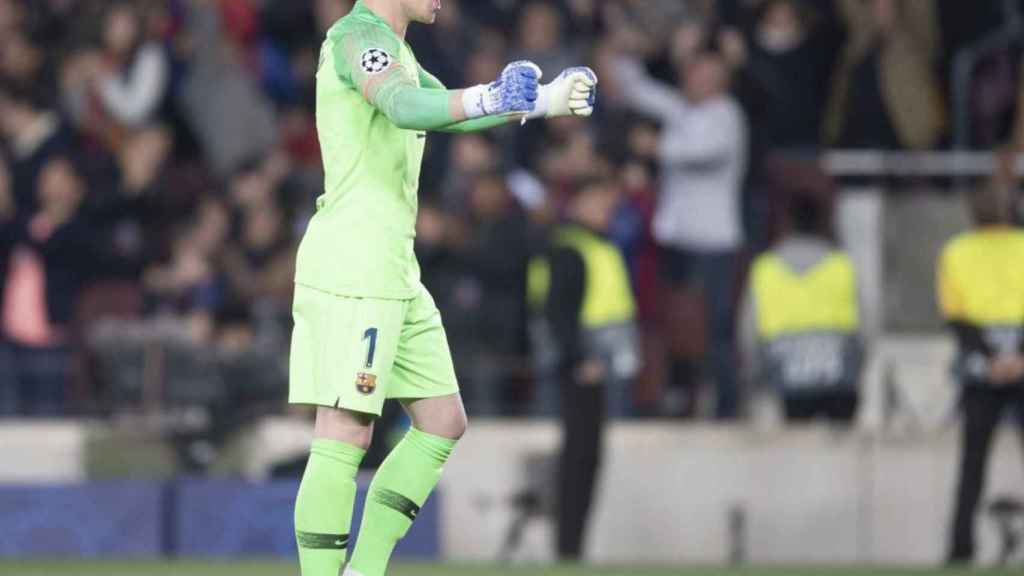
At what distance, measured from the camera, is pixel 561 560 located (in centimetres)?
1323

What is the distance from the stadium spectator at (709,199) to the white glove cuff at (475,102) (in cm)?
712

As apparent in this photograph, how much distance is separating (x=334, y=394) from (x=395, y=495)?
437 millimetres

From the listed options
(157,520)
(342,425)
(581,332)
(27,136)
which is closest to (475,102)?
(342,425)

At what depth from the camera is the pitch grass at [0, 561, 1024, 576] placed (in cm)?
1154

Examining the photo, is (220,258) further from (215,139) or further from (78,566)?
(78,566)

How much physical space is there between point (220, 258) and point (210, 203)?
1.25 feet

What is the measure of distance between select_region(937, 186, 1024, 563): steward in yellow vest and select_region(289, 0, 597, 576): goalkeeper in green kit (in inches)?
220

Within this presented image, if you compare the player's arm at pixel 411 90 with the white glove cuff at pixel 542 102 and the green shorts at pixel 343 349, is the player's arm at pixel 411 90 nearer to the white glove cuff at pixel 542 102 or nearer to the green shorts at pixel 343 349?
the white glove cuff at pixel 542 102

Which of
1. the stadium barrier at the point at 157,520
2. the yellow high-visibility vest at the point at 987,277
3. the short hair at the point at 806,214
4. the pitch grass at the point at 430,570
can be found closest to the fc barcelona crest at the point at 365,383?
the pitch grass at the point at 430,570

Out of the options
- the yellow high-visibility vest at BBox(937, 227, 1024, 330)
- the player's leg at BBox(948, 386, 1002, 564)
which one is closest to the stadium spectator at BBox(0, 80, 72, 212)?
the yellow high-visibility vest at BBox(937, 227, 1024, 330)

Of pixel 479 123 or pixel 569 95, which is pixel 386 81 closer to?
pixel 479 123

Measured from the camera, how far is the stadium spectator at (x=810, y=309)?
13570 millimetres

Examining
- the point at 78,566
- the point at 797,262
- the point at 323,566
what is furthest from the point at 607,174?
the point at 323,566

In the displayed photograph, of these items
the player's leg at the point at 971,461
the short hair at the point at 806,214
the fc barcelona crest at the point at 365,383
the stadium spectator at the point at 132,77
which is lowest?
the player's leg at the point at 971,461
